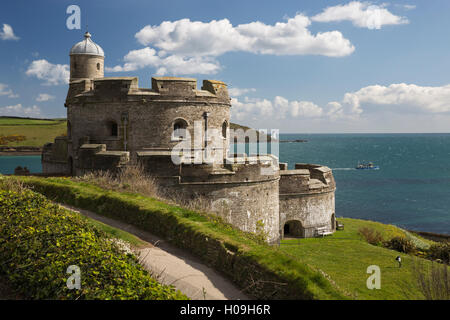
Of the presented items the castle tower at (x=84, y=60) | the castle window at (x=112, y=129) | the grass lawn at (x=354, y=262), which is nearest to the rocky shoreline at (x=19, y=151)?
the castle tower at (x=84, y=60)

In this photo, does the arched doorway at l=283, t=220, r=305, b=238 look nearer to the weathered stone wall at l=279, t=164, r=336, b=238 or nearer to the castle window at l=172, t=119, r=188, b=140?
the weathered stone wall at l=279, t=164, r=336, b=238

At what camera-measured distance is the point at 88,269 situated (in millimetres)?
7363

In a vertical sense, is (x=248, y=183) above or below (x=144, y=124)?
below

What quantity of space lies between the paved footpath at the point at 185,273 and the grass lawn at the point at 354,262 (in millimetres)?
4736

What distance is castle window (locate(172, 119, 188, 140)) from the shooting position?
21.6 m

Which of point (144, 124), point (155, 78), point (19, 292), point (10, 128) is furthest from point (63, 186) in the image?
point (10, 128)

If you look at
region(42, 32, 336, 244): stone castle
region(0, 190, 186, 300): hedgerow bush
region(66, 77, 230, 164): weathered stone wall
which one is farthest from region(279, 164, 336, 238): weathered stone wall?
region(0, 190, 186, 300): hedgerow bush

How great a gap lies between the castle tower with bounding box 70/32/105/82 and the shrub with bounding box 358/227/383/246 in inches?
880

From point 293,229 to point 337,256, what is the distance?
4701 millimetres

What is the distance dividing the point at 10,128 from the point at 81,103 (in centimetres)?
10293

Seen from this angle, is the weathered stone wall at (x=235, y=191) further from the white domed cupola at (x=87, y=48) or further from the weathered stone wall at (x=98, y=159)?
the white domed cupola at (x=87, y=48)

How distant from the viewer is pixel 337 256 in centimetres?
2253

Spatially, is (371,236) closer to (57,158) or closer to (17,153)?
(57,158)

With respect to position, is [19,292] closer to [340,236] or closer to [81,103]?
[81,103]
